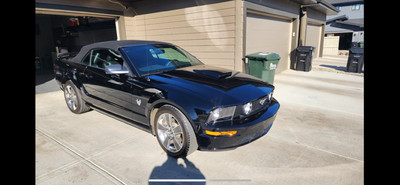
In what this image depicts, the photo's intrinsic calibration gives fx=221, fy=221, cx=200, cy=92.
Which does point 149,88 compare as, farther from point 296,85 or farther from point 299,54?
point 299,54

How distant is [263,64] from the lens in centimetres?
666

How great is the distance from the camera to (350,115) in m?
4.56

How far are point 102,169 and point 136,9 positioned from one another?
7855mm

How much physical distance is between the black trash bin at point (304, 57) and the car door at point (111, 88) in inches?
352

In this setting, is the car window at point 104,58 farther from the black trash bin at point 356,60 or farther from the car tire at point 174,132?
the black trash bin at point 356,60

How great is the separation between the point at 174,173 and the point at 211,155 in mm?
619

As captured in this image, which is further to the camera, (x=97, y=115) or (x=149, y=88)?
(x=97, y=115)

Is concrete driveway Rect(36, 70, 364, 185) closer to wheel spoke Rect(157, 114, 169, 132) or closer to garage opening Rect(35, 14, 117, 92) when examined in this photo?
wheel spoke Rect(157, 114, 169, 132)

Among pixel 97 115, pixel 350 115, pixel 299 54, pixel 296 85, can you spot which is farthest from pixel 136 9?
pixel 350 115

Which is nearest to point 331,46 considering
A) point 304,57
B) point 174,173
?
point 304,57

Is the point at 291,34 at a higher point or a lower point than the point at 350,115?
higher

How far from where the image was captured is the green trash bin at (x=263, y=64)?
6625 mm

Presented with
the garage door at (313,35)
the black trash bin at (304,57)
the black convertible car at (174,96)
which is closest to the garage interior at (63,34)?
the black convertible car at (174,96)
